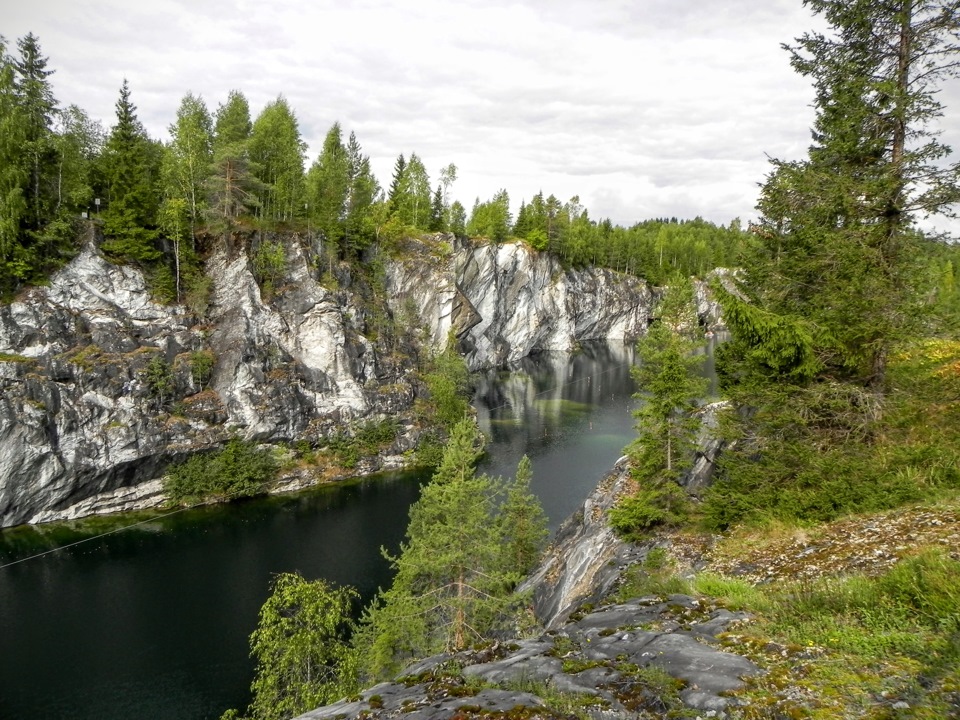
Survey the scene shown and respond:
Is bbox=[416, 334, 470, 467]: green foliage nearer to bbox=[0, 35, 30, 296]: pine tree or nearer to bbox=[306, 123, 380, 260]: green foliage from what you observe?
bbox=[306, 123, 380, 260]: green foliage

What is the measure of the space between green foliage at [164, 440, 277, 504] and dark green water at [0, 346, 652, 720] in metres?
1.58

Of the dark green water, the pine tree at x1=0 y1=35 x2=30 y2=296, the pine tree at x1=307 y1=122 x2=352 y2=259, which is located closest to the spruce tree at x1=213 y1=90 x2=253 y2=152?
the pine tree at x1=307 y1=122 x2=352 y2=259

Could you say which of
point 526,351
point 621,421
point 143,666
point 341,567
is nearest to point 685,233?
point 526,351

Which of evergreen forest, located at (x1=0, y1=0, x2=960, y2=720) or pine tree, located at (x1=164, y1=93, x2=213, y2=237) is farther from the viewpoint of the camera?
pine tree, located at (x1=164, y1=93, x2=213, y2=237)

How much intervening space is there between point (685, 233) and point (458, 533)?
14161 cm

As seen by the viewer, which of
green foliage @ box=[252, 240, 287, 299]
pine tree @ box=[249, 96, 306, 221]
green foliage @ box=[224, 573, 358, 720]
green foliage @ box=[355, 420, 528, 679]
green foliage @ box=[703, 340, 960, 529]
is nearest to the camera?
green foliage @ box=[703, 340, 960, 529]

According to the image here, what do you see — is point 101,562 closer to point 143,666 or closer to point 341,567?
point 143,666

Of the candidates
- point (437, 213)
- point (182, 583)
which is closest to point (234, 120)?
point (437, 213)

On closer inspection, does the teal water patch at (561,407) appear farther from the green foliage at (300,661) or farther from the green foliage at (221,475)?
the green foliage at (300,661)

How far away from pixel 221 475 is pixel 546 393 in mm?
43910

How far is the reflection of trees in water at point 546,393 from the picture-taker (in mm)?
56894

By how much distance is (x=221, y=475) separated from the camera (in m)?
42.4

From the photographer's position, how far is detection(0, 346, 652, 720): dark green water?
22484 millimetres

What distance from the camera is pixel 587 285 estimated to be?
369 feet
